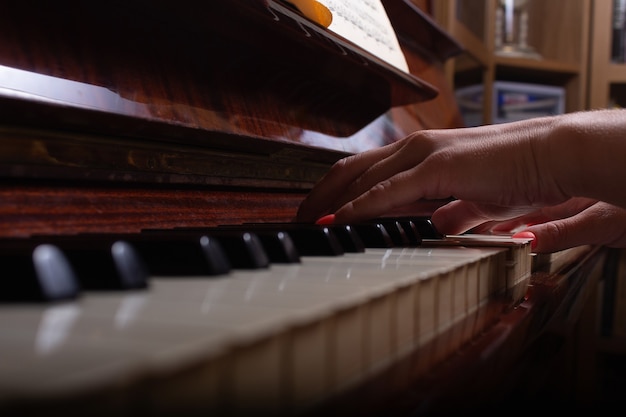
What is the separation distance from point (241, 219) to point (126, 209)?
0.80 ft

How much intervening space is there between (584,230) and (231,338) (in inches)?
41.0

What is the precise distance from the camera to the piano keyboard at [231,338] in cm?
22

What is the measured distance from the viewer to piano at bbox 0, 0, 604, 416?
0.88 ft

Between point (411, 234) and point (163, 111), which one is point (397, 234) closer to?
point (411, 234)

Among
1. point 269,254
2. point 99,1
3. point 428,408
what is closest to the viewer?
point 428,408

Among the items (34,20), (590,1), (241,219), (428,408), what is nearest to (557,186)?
(241,219)

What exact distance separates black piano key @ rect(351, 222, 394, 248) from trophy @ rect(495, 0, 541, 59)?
3.09m

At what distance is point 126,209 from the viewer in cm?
74

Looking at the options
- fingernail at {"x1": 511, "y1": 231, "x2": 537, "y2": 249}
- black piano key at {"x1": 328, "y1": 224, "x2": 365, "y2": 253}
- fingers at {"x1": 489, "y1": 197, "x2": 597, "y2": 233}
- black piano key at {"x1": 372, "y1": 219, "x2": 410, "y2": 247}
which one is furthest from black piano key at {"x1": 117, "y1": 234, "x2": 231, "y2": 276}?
fingers at {"x1": 489, "y1": 197, "x2": 597, "y2": 233}

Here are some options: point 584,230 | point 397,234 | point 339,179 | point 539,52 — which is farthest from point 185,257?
point 539,52

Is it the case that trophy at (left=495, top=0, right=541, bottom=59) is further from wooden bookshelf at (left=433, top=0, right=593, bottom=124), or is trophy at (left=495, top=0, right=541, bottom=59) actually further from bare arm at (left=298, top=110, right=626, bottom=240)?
bare arm at (left=298, top=110, right=626, bottom=240)

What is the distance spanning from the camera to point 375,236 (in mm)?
791

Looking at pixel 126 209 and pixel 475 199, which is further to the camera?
pixel 475 199

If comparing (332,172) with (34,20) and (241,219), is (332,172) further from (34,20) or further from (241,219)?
(34,20)
